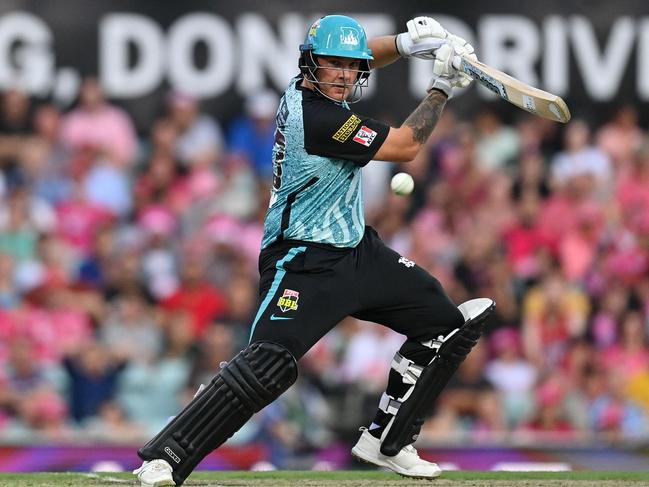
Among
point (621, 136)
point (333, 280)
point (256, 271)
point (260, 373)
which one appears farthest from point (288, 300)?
point (621, 136)

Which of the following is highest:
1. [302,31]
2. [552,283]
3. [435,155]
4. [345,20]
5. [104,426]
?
[345,20]

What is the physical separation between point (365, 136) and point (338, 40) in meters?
0.47

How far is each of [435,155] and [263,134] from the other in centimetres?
143

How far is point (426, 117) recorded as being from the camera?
20.1 feet

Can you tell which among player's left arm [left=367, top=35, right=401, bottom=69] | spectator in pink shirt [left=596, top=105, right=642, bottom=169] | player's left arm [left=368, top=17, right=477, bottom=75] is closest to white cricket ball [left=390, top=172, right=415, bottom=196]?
player's left arm [left=368, top=17, right=477, bottom=75]

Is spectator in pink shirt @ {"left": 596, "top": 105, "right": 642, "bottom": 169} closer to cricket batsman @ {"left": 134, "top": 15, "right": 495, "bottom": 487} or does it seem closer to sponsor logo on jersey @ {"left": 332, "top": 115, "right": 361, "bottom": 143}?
cricket batsman @ {"left": 134, "top": 15, "right": 495, "bottom": 487}

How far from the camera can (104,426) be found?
32.9ft

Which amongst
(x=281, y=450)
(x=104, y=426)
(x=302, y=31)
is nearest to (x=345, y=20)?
(x=281, y=450)

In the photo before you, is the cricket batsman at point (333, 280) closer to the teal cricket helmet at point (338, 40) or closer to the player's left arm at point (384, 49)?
the teal cricket helmet at point (338, 40)

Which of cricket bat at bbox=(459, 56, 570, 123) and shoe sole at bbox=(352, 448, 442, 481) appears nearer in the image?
cricket bat at bbox=(459, 56, 570, 123)

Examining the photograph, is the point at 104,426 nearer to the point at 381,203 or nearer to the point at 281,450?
the point at 281,450

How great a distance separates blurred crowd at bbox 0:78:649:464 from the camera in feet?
33.3

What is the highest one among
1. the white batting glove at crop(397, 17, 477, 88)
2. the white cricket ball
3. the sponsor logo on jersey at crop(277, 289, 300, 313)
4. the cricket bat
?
the white batting glove at crop(397, 17, 477, 88)

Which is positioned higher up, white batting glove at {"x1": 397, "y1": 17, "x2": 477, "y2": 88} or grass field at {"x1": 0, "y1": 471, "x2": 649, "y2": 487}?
white batting glove at {"x1": 397, "y1": 17, "x2": 477, "y2": 88}
